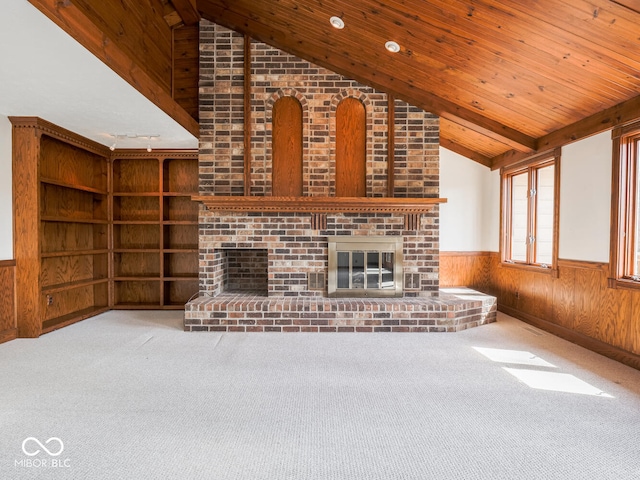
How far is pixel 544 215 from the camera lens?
4.21 m

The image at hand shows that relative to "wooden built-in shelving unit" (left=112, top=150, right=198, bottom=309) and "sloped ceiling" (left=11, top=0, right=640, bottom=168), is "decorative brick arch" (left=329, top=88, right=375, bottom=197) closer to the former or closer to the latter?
"sloped ceiling" (left=11, top=0, right=640, bottom=168)

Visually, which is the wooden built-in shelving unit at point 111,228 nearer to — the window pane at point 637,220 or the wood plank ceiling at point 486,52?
the wood plank ceiling at point 486,52

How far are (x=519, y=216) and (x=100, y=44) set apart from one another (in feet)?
15.9

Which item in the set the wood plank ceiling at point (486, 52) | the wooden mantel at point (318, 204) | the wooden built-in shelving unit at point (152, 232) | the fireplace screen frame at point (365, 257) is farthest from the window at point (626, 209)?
the wooden built-in shelving unit at point (152, 232)

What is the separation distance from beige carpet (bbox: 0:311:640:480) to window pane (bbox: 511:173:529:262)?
1.57m

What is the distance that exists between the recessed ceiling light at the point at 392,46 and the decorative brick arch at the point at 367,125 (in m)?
0.89

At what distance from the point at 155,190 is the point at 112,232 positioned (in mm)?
790

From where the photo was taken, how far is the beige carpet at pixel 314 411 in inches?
64.2

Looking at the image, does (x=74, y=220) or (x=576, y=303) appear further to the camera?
(x=74, y=220)

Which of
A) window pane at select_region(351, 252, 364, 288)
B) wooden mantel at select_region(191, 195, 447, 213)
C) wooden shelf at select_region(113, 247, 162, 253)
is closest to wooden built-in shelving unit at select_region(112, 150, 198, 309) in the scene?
wooden shelf at select_region(113, 247, 162, 253)

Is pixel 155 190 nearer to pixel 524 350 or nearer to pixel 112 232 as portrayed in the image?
pixel 112 232

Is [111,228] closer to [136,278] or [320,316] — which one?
[136,278]

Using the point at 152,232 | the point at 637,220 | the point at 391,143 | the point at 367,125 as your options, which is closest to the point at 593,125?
the point at 637,220

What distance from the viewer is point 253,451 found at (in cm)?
172
